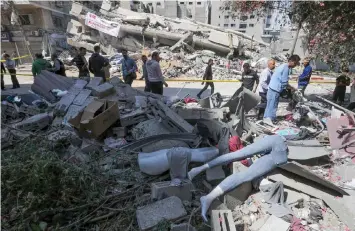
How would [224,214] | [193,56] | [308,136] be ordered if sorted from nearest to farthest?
1. [224,214]
2. [308,136]
3. [193,56]

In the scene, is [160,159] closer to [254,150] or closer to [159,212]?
[159,212]

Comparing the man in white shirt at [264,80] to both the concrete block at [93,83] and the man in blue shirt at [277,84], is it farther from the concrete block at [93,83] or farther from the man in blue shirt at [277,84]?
the concrete block at [93,83]

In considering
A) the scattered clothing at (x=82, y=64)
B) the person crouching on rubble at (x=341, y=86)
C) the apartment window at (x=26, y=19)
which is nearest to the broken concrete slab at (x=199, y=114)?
the scattered clothing at (x=82, y=64)

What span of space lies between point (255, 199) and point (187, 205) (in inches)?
37.1

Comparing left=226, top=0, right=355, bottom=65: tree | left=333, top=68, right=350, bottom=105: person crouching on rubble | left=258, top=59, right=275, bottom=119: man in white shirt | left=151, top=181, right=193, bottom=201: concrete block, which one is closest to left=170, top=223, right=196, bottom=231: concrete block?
left=151, top=181, right=193, bottom=201: concrete block

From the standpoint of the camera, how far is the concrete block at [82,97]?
5.42 meters

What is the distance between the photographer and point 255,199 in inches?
136

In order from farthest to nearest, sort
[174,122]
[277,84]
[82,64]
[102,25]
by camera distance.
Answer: [102,25]
[82,64]
[277,84]
[174,122]

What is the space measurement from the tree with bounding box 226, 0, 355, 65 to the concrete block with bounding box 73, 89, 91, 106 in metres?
3.78

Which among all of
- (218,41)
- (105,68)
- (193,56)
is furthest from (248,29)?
(105,68)

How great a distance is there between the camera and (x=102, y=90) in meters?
5.67

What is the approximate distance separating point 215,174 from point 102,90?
3328 millimetres

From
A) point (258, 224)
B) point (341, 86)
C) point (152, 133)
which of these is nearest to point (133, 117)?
point (152, 133)

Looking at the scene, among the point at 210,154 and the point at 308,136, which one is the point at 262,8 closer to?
the point at 308,136
